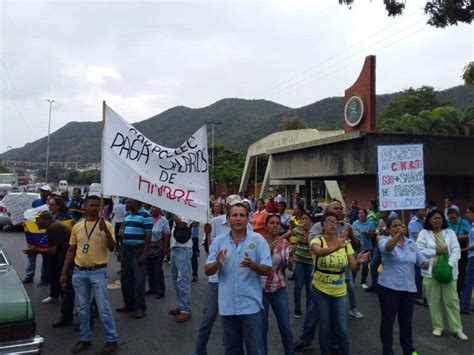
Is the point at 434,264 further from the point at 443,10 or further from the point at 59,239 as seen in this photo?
the point at 443,10

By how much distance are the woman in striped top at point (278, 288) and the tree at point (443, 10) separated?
28.5ft

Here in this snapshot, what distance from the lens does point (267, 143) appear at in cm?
3216

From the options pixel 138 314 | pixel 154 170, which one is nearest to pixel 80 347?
pixel 138 314

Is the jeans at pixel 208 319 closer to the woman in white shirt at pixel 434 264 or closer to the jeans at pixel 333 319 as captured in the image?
the jeans at pixel 333 319

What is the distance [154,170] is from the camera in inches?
214

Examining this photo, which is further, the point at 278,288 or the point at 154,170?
the point at 154,170

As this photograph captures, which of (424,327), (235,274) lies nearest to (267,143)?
(424,327)

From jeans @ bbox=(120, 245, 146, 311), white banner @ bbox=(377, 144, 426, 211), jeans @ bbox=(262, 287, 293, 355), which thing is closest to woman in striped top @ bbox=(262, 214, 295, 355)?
jeans @ bbox=(262, 287, 293, 355)

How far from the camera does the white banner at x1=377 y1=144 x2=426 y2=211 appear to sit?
6.25m

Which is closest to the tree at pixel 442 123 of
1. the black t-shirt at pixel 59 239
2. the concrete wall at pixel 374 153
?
the concrete wall at pixel 374 153

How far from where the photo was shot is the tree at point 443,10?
36.9ft

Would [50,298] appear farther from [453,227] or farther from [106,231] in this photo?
[453,227]

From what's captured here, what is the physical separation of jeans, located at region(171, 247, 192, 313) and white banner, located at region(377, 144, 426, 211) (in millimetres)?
2914

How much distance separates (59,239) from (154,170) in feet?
6.82
